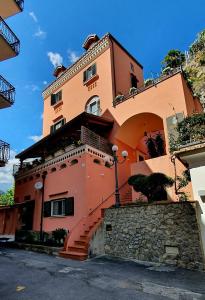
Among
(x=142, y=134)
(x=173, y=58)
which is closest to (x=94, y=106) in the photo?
(x=142, y=134)

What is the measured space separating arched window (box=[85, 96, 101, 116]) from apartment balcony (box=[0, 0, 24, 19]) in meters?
8.65

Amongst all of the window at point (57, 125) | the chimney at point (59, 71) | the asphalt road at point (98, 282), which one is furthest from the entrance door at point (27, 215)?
the chimney at point (59, 71)

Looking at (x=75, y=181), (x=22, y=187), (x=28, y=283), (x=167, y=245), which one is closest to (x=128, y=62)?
(x=75, y=181)

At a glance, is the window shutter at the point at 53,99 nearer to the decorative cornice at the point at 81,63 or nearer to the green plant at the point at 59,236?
the decorative cornice at the point at 81,63

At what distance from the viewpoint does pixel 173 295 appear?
5.65 meters

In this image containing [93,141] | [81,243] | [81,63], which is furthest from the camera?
[81,63]

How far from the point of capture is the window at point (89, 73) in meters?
20.9

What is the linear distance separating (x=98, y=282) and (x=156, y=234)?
11.1ft

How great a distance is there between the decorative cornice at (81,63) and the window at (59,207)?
45.9 feet

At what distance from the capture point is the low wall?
8.16m

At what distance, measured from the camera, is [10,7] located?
14.5 metres

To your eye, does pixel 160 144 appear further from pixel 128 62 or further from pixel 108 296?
pixel 108 296

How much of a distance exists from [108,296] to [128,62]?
829 inches

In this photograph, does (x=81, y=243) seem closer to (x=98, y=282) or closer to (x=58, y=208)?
(x=58, y=208)
